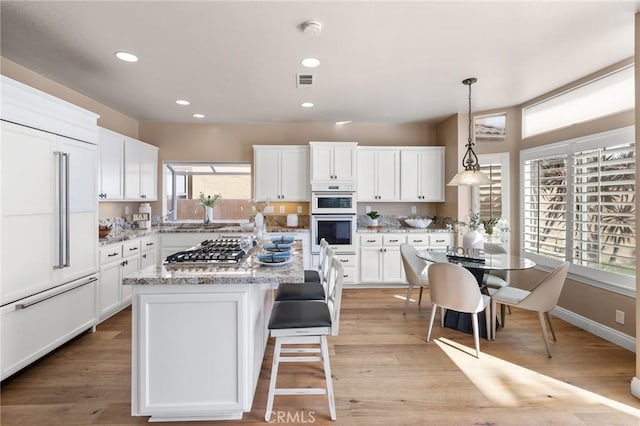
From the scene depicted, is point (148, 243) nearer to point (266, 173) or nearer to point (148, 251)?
point (148, 251)

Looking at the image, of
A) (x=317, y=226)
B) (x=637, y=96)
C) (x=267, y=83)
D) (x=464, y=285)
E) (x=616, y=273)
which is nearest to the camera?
(x=637, y=96)

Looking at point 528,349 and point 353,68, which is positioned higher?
point 353,68

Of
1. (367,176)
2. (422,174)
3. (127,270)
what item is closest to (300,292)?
(127,270)

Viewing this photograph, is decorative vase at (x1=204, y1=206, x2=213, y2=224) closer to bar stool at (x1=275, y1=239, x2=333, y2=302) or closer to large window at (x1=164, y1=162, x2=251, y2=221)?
large window at (x1=164, y1=162, x2=251, y2=221)

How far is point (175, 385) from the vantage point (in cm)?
183

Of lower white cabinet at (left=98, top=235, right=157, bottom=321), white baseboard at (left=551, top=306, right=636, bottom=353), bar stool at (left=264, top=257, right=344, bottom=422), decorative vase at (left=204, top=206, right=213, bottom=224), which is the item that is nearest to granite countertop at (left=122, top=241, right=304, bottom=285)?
bar stool at (left=264, top=257, right=344, bottom=422)

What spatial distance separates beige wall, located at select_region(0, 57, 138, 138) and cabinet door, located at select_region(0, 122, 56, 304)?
3.74ft

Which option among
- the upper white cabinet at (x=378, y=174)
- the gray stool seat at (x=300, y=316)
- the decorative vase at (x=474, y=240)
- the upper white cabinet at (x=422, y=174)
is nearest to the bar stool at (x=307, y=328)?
the gray stool seat at (x=300, y=316)

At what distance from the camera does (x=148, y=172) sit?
4.86 m

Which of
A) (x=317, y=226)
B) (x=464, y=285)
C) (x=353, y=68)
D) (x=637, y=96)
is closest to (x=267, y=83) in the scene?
(x=353, y=68)

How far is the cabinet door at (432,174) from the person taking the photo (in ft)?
16.8

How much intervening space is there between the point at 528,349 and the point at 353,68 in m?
3.08

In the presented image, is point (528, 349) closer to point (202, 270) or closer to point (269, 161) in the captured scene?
point (202, 270)

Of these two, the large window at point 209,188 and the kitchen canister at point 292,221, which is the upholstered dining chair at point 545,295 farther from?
the large window at point 209,188
